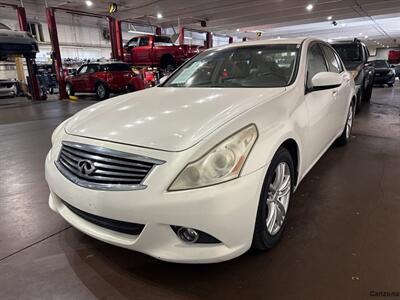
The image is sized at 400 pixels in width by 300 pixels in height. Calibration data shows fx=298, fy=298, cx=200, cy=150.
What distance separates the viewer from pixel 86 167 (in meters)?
1.58

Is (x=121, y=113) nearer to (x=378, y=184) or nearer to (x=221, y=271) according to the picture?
(x=221, y=271)

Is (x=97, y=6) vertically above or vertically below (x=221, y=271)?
above

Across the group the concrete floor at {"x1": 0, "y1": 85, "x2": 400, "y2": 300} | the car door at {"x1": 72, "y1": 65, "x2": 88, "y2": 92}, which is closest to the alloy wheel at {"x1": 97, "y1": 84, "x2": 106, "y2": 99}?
the car door at {"x1": 72, "y1": 65, "x2": 88, "y2": 92}

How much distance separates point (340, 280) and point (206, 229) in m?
0.81

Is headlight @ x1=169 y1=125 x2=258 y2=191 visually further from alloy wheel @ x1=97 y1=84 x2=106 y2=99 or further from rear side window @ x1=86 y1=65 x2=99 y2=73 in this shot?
rear side window @ x1=86 y1=65 x2=99 y2=73

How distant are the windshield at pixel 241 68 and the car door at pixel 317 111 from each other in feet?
0.62

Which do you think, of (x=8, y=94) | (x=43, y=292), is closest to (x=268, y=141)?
(x=43, y=292)

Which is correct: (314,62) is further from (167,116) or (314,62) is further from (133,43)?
(133,43)

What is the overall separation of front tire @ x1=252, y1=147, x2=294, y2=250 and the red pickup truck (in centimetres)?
1118

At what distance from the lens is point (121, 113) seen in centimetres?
195

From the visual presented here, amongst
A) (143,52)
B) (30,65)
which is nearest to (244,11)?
(143,52)

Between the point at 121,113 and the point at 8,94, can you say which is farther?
the point at 8,94

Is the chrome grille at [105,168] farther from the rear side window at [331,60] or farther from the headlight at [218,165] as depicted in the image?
the rear side window at [331,60]

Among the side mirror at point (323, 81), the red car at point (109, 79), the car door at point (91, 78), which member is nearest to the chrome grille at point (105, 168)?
the side mirror at point (323, 81)
